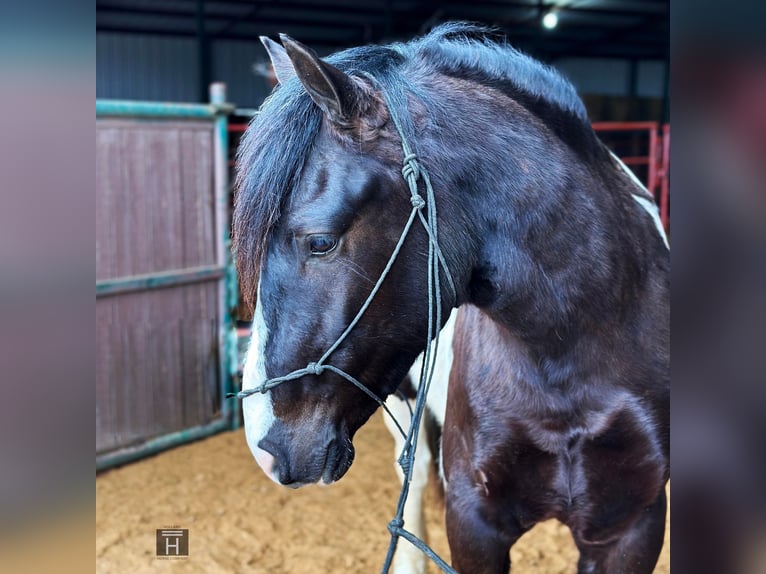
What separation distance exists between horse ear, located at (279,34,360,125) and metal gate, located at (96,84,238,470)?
86.4 inches

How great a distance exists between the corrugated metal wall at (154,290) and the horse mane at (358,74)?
2.04 metres

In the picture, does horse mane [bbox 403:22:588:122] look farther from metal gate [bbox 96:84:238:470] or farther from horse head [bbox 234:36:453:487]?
metal gate [bbox 96:84:238:470]

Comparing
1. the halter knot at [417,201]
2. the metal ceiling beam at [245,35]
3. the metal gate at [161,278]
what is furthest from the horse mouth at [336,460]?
the metal ceiling beam at [245,35]

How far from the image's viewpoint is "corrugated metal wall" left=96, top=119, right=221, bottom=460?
113 inches

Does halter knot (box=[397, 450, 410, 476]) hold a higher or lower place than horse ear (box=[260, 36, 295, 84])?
lower

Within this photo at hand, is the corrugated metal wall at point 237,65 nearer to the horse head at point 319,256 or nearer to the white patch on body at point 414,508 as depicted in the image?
the white patch on body at point 414,508

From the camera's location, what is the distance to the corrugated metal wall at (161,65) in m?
7.04

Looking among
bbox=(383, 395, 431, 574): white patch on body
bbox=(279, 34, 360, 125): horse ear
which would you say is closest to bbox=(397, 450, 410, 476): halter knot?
Result: bbox=(279, 34, 360, 125): horse ear
